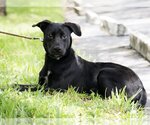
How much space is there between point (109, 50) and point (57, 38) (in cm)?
494

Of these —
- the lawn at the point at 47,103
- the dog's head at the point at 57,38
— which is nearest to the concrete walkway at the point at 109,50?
the lawn at the point at 47,103

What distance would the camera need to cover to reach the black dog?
27.0 feet

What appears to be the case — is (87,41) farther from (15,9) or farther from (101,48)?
(15,9)

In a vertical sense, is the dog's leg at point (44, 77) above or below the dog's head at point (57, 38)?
below

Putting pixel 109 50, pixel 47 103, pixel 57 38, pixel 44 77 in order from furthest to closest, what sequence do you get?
pixel 109 50 → pixel 44 77 → pixel 57 38 → pixel 47 103

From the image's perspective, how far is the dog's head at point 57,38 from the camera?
827 cm

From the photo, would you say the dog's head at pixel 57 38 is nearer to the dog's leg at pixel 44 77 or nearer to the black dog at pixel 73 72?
the black dog at pixel 73 72

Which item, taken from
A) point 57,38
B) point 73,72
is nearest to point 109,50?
point 73,72

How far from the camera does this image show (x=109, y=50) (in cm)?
1316

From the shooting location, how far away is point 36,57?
443 inches

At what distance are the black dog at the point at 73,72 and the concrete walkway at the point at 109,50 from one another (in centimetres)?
86

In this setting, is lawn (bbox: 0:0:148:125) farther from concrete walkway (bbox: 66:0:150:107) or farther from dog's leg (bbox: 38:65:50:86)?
concrete walkway (bbox: 66:0:150:107)

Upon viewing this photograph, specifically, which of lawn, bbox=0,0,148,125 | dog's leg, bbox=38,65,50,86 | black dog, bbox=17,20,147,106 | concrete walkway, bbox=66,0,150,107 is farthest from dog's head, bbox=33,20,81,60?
concrete walkway, bbox=66,0,150,107

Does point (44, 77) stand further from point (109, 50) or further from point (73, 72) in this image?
point (109, 50)
